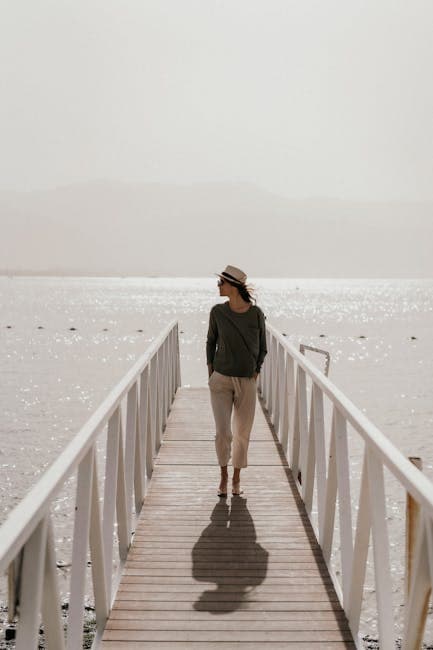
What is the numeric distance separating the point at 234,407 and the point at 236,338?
54 cm

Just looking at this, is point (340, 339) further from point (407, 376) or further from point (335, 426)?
point (335, 426)

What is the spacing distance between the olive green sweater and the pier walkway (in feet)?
3.69

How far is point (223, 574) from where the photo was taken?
411 centimetres

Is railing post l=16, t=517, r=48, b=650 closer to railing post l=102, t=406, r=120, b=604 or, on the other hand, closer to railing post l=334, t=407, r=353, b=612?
railing post l=102, t=406, r=120, b=604

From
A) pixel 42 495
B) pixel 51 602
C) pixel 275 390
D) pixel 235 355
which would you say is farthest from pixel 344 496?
pixel 275 390

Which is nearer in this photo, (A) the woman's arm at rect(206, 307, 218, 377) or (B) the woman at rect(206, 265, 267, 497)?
(B) the woman at rect(206, 265, 267, 497)

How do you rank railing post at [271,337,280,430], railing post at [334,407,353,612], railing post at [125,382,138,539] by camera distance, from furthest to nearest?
railing post at [271,337,280,430] < railing post at [125,382,138,539] < railing post at [334,407,353,612]

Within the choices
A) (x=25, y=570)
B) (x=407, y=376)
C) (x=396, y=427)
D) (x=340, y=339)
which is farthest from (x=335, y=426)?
(x=340, y=339)

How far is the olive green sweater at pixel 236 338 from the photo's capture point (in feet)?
16.6

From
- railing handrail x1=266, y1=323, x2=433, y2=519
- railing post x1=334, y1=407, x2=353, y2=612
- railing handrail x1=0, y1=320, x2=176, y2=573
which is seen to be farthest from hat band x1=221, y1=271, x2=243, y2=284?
railing handrail x1=0, y1=320, x2=176, y2=573

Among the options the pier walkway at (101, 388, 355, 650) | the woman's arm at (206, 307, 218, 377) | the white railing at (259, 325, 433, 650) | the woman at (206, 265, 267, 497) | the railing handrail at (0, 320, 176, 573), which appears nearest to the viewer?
the railing handrail at (0, 320, 176, 573)

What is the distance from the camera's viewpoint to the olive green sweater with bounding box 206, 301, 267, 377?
5074 millimetres

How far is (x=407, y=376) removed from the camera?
33469 millimetres

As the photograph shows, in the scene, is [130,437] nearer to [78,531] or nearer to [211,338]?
[211,338]
